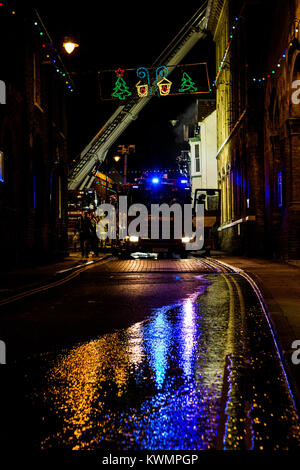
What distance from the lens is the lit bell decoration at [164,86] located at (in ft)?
76.2

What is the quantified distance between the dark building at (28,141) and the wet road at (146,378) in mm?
10004

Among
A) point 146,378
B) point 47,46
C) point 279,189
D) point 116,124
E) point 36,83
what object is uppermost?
point 116,124

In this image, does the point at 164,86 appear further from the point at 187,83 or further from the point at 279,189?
the point at 279,189

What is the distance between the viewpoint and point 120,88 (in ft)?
75.6

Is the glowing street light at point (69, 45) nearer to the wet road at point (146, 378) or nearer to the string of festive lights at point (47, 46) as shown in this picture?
the string of festive lights at point (47, 46)

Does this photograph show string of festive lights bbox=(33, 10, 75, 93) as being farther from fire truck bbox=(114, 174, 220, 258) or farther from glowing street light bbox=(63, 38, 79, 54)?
fire truck bbox=(114, 174, 220, 258)

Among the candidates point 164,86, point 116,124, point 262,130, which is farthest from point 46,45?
point 116,124

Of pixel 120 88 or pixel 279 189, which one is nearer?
pixel 279 189

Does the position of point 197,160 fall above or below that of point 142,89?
above

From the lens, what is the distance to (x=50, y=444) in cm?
315

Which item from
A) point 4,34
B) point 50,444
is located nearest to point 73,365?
point 50,444

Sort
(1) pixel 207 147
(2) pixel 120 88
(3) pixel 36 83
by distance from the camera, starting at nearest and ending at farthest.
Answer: (3) pixel 36 83 < (2) pixel 120 88 < (1) pixel 207 147

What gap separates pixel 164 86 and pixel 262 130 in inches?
193

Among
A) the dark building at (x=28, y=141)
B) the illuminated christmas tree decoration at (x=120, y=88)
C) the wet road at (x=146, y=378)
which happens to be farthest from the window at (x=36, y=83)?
the wet road at (x=146, y=378)
